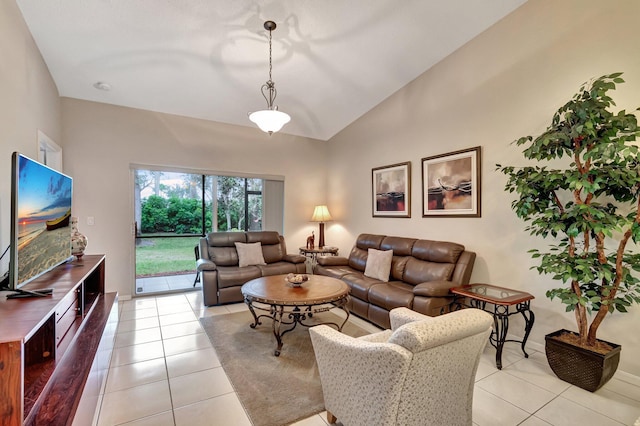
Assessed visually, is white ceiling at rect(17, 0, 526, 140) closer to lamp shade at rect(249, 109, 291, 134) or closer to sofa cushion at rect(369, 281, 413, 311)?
lamp shade at rect(249, 109, 291, 134)

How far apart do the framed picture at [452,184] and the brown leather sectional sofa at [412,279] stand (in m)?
0.46

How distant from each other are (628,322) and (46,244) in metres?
4.49

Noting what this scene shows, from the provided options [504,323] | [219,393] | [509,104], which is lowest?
[219,393]

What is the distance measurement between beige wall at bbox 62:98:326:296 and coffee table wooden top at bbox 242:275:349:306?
2.58 meters

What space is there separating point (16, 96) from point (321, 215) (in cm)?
430

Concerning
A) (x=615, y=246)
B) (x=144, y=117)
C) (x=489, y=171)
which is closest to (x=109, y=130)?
(x=144, y=117)

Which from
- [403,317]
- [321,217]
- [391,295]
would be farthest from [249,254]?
[403,317]

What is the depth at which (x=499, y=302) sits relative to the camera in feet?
8.61

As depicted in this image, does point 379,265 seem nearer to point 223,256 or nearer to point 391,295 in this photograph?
point 391,295

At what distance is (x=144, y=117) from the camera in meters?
4.65

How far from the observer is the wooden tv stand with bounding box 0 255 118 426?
1.13 meters

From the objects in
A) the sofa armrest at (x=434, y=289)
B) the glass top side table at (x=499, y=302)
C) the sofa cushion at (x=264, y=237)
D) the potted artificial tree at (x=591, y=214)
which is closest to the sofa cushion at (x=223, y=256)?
the sofa cushion at (x=264, y=237)

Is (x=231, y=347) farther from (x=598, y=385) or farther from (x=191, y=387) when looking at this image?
(x=598, y=385)

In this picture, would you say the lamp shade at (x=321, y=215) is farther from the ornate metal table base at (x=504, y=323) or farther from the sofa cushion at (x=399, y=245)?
the ornate metal table base at (x=504, y=323)
